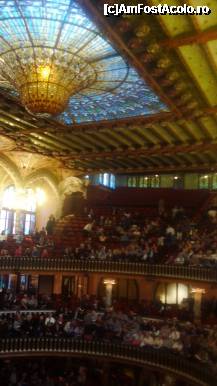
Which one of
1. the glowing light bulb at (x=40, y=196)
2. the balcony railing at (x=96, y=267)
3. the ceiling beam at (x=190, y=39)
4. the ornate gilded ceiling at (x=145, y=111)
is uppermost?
the ornate gilded ceiling at (x=145, y=111)

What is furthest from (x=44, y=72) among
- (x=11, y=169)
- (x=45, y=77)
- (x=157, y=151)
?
(x=11, y=169)

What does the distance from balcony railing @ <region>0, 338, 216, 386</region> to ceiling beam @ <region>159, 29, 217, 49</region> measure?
11951mm

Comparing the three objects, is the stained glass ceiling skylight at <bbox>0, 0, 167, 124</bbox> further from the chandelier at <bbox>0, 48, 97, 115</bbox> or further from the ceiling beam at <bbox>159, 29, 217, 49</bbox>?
the ceiling beam at <bbox>159, 29, 217, 49</bbox>

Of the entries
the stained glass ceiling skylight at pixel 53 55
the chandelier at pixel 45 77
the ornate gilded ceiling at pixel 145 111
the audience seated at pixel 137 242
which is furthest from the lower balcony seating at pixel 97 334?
the chandelier at pixel 45 77

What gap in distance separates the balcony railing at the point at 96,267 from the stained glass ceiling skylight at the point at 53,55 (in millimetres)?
10251

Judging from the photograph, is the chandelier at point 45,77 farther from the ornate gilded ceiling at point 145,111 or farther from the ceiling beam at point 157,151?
the ceiling beam at point 157,151

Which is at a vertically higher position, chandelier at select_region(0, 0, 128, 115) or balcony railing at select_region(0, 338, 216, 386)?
chandelier at select_region(0, 0, 128, 115)

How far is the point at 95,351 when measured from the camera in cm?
1836

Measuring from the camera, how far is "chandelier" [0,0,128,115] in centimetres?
910

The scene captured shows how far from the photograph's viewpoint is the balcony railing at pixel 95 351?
16.5m

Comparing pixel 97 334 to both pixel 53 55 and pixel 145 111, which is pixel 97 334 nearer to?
pixel 145 111

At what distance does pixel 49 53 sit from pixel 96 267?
13515 mm

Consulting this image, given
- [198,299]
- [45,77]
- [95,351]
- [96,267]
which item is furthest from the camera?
[96,267]

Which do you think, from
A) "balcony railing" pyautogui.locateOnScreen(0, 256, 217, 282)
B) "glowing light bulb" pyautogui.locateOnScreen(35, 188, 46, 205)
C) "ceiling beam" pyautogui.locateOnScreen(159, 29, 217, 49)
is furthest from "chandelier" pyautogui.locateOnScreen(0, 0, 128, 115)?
"glowing light bulb" pyautogui.locateOnScreen(35, 188, 46, 205)
